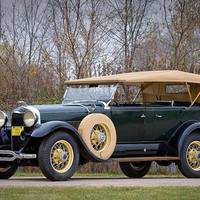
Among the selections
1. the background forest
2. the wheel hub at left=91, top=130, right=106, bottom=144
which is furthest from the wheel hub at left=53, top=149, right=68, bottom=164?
the background forest

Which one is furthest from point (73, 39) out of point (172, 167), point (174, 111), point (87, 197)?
point (87, 197)

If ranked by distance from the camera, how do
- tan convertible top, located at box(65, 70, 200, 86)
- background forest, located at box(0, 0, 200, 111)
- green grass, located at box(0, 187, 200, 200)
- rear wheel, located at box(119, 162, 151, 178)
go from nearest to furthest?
green grass, located at box(0, 187, 200, 200), tan convertible top, located at box(65, 70, 200, 86), rear wheel, located at box(119, 162, 151, 178), background forest, located at box(0, 0, 200, 111)

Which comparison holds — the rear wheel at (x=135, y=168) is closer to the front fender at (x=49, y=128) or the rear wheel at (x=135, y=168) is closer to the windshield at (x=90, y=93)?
A: the windshield at (x=90, y=93)

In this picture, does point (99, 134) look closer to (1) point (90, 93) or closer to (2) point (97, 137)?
(2) point (97, 137)

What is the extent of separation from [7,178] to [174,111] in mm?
3411

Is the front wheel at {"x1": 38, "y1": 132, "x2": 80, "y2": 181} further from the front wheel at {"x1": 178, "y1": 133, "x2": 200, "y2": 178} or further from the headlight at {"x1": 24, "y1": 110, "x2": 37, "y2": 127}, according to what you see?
the front wheel at {"x1": 178, "y1": 133, "x2": 200, "y2": 178}

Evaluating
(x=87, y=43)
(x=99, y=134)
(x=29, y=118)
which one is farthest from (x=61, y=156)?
(x=87, y=43)

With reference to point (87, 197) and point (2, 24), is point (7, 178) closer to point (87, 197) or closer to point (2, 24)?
point (87, 197)

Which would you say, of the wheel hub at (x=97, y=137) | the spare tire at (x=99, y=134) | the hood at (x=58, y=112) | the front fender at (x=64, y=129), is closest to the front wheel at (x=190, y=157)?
the spare tire at (x=99, y=134)

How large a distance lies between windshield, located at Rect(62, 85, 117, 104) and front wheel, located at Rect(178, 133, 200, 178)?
5.69 feet

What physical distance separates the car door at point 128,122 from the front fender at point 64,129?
0.97m

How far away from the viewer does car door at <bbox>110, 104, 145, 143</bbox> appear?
1333 cm

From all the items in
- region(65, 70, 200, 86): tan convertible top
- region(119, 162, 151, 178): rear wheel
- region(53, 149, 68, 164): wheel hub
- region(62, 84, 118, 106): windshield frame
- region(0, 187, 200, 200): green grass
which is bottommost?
region(119, 162, 151, 178): rear wheel

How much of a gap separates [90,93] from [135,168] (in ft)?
7.23
